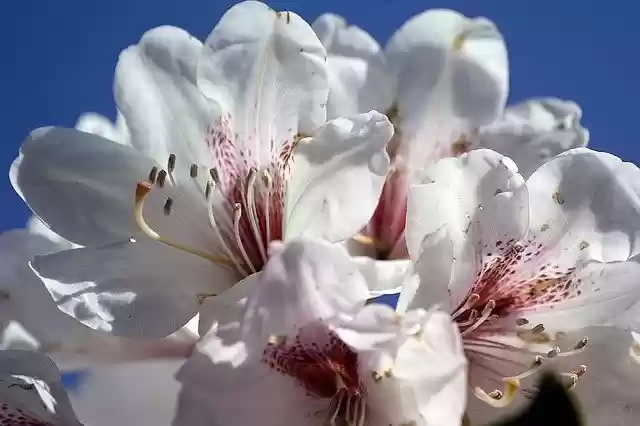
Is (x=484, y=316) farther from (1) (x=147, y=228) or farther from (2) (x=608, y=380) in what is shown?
(1) (x=147, y=228)

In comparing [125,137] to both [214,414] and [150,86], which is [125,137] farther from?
[214,414]

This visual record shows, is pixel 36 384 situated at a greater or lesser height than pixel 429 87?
lesser

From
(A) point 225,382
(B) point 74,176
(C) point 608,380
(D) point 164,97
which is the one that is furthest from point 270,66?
(C) point 608,380

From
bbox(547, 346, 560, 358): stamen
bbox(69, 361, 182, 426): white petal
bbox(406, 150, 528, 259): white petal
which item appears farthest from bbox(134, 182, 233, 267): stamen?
bbox(547, 346, 560, 358): stamen

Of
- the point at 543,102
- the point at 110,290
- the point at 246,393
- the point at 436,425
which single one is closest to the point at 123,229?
the point at 110,290

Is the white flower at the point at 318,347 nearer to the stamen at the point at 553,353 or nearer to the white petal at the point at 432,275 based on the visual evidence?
the white petal at the point at 432,275

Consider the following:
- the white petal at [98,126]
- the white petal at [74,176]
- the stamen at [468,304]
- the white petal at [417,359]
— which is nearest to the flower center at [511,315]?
the stamen at [468,304]

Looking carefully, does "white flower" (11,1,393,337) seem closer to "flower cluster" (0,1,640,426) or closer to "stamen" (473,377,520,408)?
"flower cluster" (0,1,640,426)

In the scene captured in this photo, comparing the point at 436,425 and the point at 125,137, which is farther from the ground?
the point at 125,137
